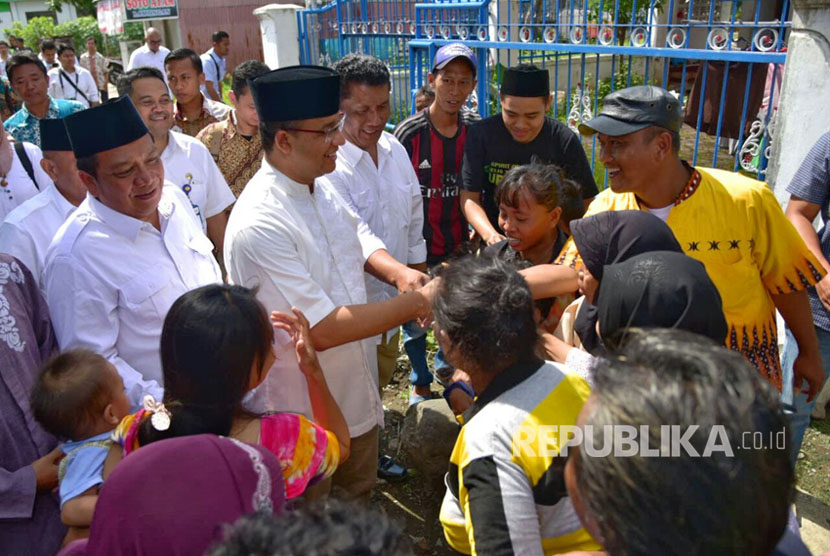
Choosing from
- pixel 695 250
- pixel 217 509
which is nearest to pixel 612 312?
pixel 695 250

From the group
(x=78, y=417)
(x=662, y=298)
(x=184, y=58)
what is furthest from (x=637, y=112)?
(x=184, y=58)

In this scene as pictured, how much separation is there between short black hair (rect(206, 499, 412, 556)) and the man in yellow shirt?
1.67 metres

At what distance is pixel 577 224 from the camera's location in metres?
2.26

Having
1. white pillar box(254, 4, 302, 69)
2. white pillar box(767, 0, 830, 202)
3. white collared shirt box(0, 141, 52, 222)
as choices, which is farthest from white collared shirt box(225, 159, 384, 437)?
white pillar box(254, 4, 302, 69)

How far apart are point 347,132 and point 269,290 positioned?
1.31 m

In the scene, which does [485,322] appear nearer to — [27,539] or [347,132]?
[27,539]

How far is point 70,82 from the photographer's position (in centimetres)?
1022

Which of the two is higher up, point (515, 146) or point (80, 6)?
point (80, 6)

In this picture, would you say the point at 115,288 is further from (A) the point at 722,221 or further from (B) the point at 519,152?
(B) the point at 519,152

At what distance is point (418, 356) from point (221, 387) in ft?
8.12

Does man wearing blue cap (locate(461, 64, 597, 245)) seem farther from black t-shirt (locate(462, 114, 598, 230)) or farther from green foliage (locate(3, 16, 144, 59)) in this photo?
green foliage (locate(3, 16, 144, 59))

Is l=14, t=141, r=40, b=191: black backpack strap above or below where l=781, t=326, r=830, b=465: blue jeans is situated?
above

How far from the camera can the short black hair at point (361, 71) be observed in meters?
3.15

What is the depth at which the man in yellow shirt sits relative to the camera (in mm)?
2398
